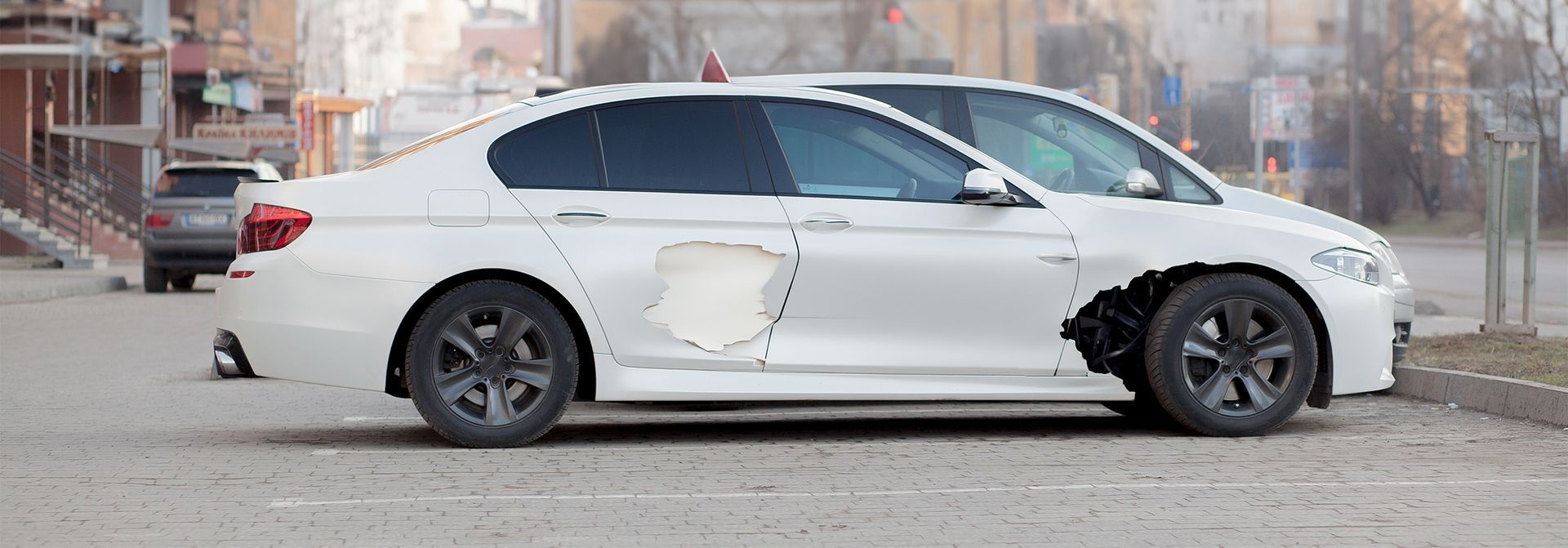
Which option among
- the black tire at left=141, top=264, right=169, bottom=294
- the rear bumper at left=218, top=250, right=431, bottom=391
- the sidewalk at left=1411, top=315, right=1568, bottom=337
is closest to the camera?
the rear bumper at left=218, top=250, right=431, bottom=391

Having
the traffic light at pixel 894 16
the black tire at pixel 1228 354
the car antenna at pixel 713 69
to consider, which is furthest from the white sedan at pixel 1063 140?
the traffic light at pixel 894 16

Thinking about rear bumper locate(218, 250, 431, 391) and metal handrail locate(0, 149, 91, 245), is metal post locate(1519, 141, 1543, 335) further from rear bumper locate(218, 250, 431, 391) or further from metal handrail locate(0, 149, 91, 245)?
metal handrail locate(0, 149, 91, 245)

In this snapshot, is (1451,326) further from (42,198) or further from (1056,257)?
(42,198)

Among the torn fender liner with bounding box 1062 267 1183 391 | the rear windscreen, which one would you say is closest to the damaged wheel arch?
the torn fender liner with bounding box 1062 267 1183 391

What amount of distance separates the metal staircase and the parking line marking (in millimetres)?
25464

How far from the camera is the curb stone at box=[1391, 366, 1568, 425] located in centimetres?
831

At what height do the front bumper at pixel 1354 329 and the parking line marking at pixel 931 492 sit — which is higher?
the front bumper at pixel 1354 329

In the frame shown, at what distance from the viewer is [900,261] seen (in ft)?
24.0

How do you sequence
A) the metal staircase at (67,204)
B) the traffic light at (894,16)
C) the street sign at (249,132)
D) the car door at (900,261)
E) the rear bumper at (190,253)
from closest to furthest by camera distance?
the car door at (900,261)
the rear bumper at (190,253)
the traffic light at (894,16)
the metal staircase at (67,204)
the street sign at (249,132)

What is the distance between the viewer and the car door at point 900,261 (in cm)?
727

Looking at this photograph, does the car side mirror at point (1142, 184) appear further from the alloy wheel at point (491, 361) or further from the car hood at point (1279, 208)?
the alloy wheel at point (491, 361)

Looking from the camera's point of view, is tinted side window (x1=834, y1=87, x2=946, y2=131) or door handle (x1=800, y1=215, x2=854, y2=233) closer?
door handle (x1=800, y1=215, x2=854, y2=233)

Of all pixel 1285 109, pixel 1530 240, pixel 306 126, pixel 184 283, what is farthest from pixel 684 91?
pixel 306 126

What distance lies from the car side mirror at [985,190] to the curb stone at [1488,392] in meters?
2.89
